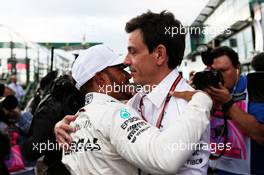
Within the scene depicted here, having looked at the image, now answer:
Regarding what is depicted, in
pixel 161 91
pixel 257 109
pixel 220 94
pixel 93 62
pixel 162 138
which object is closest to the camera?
pixel 162 138

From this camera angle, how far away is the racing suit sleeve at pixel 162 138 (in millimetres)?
1318

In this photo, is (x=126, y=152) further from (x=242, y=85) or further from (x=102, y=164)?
(x=242, y=85)

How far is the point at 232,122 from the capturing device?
8.07 feet

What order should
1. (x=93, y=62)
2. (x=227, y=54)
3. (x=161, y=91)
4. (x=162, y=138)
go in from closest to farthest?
(x=162, y=138), (x=161, y=91), (x=93, y=62), (x=227, y=54)

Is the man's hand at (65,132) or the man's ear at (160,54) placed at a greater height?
the man's ear at (160,54)

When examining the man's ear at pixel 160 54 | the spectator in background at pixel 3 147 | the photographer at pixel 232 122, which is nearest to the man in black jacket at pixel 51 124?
the spectator in background at pixel 3 147

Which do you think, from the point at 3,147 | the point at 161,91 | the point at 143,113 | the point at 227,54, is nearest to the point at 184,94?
the point at 161,91

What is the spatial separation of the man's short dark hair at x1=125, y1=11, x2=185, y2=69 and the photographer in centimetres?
44

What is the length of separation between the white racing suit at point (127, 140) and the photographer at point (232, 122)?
0.65m

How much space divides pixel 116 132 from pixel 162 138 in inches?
7.5

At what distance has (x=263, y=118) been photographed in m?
2.37

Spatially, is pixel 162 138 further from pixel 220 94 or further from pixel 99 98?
pixel 220 94

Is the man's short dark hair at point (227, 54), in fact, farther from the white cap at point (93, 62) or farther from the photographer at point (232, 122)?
the white cap at point (93, 62)

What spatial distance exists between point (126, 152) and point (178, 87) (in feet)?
1.21
